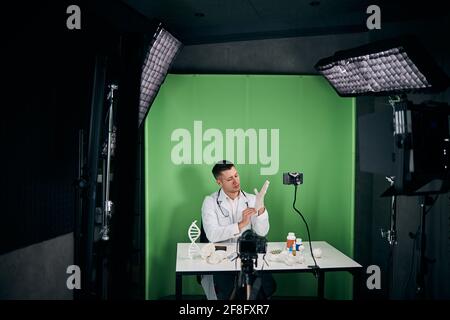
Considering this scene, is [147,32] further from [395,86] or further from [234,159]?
[395,86]

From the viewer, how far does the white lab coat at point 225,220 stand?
295 centimetres

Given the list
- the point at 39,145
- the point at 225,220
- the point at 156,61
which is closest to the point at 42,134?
the point at 39,145

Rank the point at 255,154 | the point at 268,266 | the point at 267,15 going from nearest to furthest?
the point at 268,266, the point at 267,15, the point at 255,154

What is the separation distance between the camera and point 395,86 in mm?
2312

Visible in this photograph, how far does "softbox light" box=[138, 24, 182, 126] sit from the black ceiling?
427 mm

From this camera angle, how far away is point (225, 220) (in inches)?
127

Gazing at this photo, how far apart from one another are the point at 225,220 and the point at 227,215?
1.9 inches

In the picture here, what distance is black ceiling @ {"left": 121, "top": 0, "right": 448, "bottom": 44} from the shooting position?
2957 millimetres

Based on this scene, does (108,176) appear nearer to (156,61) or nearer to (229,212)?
(156,61)

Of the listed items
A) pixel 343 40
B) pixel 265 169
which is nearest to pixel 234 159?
pixel 265 169

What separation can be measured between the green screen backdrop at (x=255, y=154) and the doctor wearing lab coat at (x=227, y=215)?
379mm

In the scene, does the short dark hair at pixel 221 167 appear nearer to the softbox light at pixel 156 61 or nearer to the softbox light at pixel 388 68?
the softbox light at pixel 156 61

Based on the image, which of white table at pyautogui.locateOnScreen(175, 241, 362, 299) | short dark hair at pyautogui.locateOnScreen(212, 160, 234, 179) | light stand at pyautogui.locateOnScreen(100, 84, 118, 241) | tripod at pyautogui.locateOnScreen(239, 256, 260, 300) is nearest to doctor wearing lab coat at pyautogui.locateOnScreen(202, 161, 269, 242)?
short dark hair at pyautogui.locateOnScreen(212, 160, 234, 179)

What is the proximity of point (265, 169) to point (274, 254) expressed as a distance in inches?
43.7
